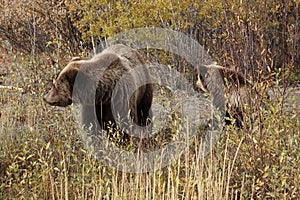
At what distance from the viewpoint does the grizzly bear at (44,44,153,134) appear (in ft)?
14.3

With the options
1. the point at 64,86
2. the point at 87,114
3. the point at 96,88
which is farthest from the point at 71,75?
the point at 87,114

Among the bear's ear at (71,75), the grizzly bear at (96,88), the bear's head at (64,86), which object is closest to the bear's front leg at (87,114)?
the grizzly bear at (96,88)

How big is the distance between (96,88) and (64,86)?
11.8 inches

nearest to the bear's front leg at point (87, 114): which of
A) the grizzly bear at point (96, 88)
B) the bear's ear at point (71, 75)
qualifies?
the grizzly bear at point (96, 88)

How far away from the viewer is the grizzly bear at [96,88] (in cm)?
434

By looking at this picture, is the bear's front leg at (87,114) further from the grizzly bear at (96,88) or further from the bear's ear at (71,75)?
the bear's ear at (71,75)

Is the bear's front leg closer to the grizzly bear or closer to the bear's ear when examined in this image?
the grizzly bear

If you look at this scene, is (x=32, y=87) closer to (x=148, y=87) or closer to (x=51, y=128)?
(x=51, y=128)

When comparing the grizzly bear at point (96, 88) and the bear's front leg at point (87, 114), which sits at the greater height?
the grizzly bear at point (96, 88)

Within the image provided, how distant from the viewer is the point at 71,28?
11023 millimetres

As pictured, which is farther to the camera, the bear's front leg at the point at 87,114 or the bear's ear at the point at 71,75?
the bear's front leg at the point at 87,114

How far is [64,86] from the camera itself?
4406 millimetres

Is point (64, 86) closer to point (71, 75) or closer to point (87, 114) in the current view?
point (71, 75)

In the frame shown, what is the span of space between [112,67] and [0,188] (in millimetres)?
1456
